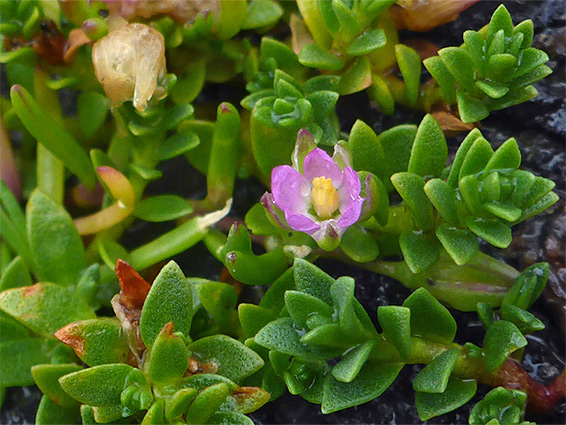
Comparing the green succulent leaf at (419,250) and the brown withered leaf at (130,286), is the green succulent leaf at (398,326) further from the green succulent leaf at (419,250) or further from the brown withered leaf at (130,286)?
the brown withered leaf at (130,286)

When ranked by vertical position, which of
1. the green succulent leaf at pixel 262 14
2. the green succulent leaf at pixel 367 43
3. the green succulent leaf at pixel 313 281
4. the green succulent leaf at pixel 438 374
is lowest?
the green succulent leaf at pixel 438 374

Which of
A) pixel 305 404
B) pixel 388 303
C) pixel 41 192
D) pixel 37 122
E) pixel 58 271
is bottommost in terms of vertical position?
pixel 305 404

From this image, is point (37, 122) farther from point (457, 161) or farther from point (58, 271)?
point (457, 161)

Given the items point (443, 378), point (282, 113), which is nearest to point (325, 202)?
point (282, 113)

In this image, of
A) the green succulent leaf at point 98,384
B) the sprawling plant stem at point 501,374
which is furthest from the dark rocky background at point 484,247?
the green succulent leaf at point 98,384

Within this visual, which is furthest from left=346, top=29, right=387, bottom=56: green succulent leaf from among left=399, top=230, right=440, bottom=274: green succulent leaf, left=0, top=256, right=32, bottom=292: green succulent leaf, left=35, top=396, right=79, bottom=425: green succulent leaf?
left=35, top=396, right=79, bottom=425: green succulent leaf

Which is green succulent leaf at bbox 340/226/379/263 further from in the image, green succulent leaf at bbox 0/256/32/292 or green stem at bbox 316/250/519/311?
green succulent leaf at bbox 0/256/32/292
